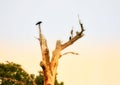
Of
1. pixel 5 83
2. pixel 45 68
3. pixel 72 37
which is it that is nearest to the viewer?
pixel 45 68

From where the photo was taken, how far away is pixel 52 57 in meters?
16.3

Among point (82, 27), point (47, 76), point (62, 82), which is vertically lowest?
point (47, 76)

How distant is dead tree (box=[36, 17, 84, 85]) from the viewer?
15859 mm

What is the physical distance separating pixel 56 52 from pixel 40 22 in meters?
1.86

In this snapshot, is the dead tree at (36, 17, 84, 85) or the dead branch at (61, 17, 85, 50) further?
the dead branch at (61, 17, 85, 50)

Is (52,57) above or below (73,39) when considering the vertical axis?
below

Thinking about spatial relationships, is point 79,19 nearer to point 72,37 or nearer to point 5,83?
point 72,37

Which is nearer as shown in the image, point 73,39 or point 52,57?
point 52,57

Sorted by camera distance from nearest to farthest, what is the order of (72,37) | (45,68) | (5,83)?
1. (45,68)
2. (72,37)
3. (5,83)

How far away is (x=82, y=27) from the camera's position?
669 inches

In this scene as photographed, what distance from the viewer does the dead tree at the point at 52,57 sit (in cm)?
1586

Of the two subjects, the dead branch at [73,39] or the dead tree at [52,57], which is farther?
the dead branch at [73,39]

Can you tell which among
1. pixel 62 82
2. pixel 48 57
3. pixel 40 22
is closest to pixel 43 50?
pixel 48 57

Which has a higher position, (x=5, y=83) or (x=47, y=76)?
(x=5, y=83)
